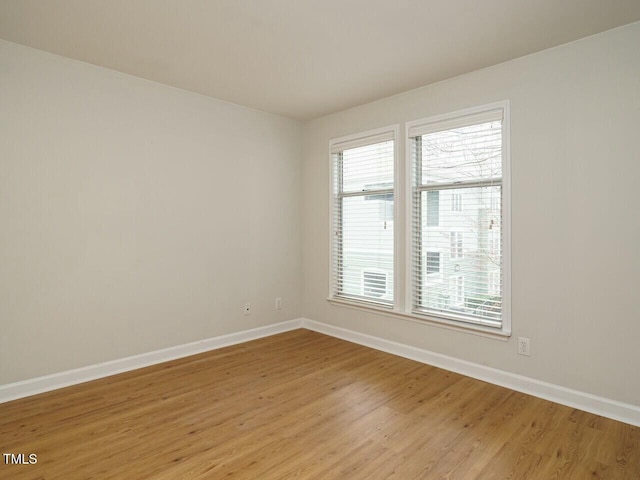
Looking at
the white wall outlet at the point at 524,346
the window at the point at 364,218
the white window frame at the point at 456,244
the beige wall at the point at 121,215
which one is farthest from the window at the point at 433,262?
the beige wall at the point at 121,215

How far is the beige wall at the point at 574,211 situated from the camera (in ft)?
8.30

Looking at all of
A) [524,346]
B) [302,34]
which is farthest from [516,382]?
[302,34]

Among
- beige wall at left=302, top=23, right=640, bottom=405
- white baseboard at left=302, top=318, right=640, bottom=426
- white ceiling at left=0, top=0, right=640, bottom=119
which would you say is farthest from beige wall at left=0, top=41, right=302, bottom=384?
beige wall at left=302, top=23, right=640, bottom=405

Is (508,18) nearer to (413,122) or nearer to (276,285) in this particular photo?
(413,122)

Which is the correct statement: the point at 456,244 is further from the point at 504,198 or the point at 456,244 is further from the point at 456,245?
the point at 504,198

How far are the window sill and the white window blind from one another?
59 mm

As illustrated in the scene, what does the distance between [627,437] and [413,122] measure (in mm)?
2866

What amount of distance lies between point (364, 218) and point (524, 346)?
6.52 ft

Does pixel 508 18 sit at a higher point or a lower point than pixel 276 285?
higher

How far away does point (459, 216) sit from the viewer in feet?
11.1

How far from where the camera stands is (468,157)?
3318mm

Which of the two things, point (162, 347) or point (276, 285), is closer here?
point (162, 347)

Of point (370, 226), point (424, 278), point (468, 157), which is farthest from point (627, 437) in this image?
point (370, 226)

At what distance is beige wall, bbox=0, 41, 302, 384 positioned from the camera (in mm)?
2840
